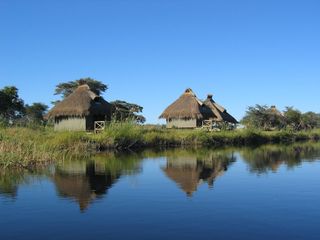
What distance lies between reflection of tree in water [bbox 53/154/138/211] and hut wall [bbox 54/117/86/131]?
18711 mm

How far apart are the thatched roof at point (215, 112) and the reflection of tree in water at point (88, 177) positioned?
29.9 meters

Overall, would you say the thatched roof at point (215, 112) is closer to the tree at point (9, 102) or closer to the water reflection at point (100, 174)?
the tree at point (9, 102)

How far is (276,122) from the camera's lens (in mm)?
67812

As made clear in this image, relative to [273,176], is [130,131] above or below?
above

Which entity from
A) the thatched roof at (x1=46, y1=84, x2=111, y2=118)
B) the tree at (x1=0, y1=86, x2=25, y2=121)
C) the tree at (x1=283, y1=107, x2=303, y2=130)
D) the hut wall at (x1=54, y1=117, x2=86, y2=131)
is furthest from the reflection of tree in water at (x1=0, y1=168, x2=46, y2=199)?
the tree at (x1=283, y1=107, x2=303, y2=130)

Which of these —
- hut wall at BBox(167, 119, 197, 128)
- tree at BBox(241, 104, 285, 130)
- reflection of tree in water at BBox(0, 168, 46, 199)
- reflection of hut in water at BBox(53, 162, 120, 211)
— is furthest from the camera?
tree at BBox(241, 104, 285, 130)

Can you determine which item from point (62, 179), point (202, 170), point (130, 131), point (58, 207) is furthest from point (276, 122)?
point (58, 207)

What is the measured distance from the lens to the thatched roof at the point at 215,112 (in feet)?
175

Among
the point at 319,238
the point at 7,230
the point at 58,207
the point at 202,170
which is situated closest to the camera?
the point at 319,238

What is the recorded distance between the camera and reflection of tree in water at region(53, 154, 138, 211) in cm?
1333

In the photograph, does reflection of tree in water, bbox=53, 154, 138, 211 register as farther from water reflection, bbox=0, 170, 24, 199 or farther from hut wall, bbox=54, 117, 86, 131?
hut wall, bbox=54, 117, 86, 131

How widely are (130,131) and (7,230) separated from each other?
2293 cm

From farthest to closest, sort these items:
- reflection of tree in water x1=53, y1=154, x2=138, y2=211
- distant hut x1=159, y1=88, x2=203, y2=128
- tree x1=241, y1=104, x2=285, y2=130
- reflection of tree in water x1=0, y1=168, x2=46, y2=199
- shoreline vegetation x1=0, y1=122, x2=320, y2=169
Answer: tree x1=241, y1=104, x2=285, y2=130
distant hut x1=159, y1=88, x2=203, y2=128
shoreline vegetation x1=0, y1=122, x2=320, y2=169
reflection of tree in water x1=0, y1=168, x2=46, y2=199
reflection of tree in water x1=53, y1=154, x2=138, y2=211

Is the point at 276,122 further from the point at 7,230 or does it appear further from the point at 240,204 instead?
the point at 7,230
